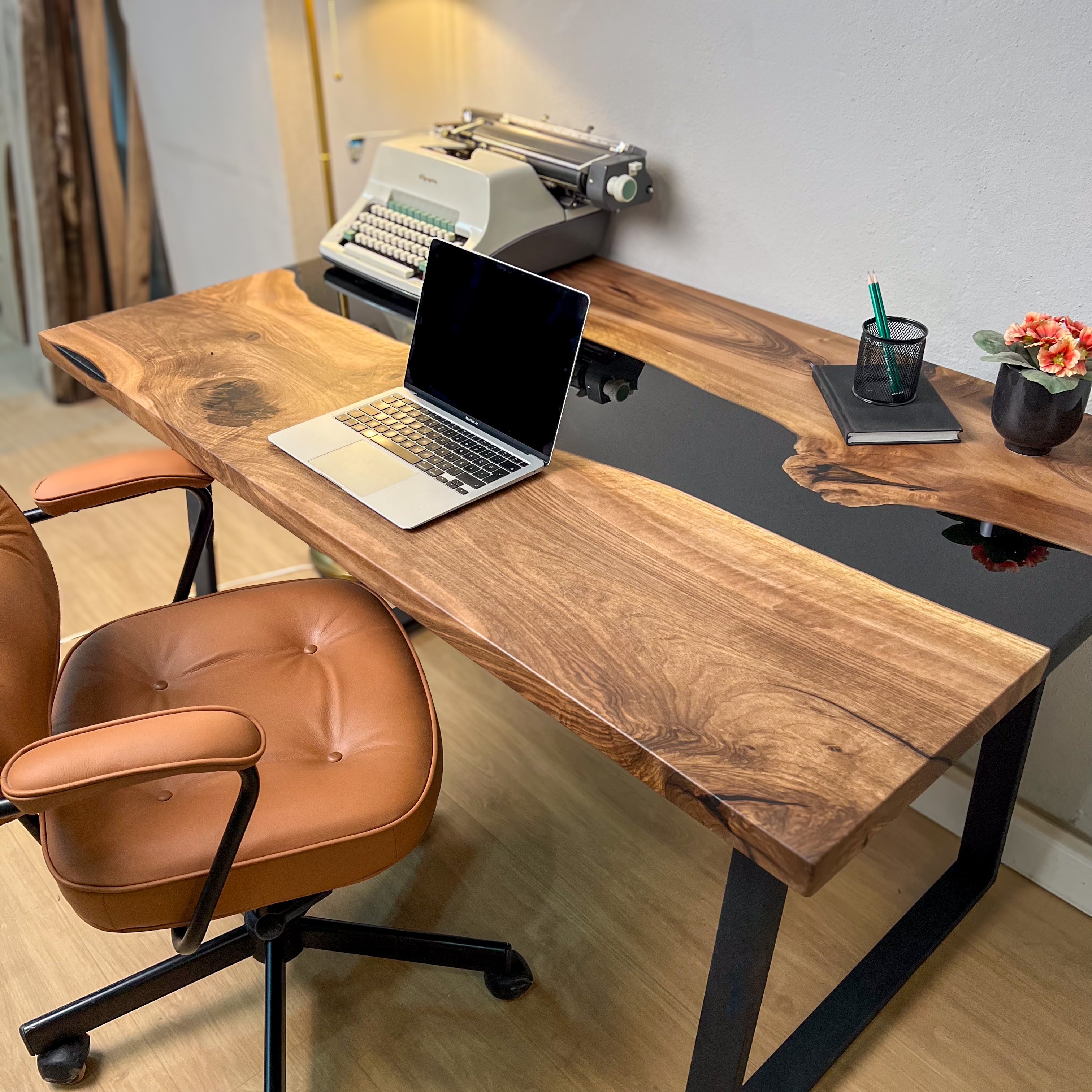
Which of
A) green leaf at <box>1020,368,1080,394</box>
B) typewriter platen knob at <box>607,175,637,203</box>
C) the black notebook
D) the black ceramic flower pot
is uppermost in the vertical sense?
typewriter platen knob at <box>607,175,637,203</box>

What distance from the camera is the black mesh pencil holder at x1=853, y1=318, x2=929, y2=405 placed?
1.38 metres

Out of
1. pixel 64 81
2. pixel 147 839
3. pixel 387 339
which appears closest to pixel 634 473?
pixel 387 339

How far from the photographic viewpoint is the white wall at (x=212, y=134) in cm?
241

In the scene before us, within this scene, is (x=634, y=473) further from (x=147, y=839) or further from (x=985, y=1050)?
(x=985, y=1050)

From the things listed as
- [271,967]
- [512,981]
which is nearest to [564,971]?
[512,981]

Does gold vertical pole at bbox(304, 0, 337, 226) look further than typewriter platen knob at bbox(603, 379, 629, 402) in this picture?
Yes

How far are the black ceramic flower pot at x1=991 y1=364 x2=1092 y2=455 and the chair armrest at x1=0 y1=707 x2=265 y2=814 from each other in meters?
0.99

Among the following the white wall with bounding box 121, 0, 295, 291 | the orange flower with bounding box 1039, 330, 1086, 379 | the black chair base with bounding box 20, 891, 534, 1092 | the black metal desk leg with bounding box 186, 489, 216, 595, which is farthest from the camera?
the white wall with bounding box 121, 0, 295, 291

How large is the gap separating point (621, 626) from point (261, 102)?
1.91 m

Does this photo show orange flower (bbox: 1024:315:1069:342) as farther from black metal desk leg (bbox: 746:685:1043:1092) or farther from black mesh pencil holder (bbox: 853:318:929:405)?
black metal desk leg (bbox: 746:685:1043:1092)

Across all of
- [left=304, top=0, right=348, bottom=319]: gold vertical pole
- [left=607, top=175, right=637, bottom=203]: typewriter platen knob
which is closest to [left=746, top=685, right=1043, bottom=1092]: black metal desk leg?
[left=607, top=175, right=637, bottom=203]: typewriter platen knob

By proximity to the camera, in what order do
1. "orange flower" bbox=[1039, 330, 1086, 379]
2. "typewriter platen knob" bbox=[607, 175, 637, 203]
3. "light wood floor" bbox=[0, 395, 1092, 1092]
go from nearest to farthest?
1. "orange flower" bbox=[1039, 330, 1086, 379]
2. "light wood floor" bbox=[0, 395, 1092, 1092]
3. "typewriter platen knob" bbox=[607, 175, 637, 203]

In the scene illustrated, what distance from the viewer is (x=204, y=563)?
71.0 inches

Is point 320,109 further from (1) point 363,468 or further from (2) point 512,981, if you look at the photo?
(2) point 512,981
